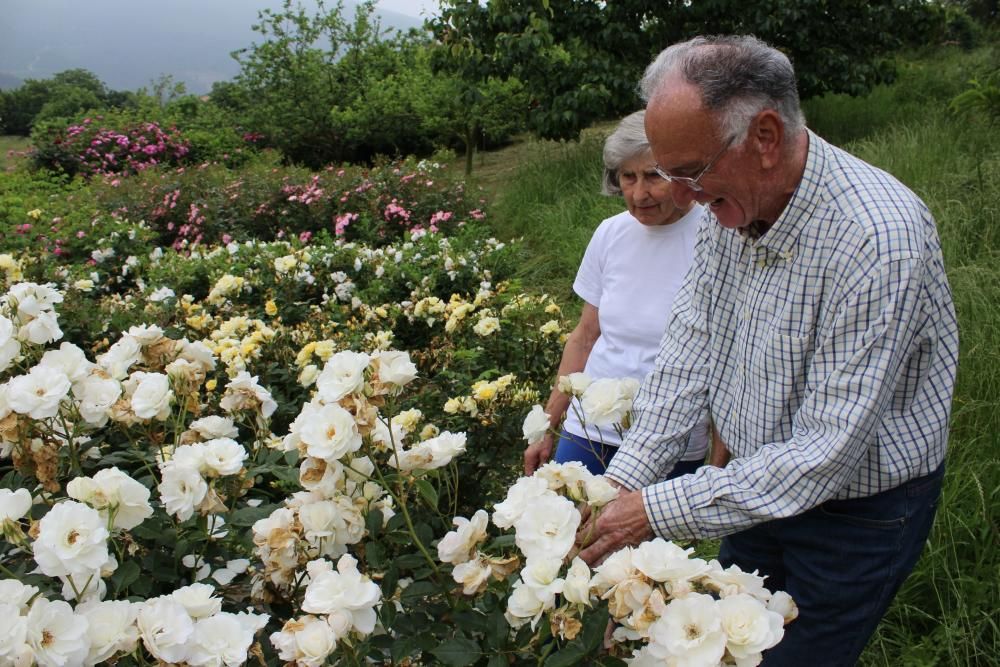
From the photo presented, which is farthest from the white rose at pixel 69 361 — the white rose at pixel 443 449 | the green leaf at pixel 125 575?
the white rose at pixel 443 449

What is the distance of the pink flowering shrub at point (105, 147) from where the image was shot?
1145cm

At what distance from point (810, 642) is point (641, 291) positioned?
35.1 inches

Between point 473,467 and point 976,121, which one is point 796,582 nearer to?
point 473,467

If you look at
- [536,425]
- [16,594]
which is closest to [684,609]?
[536,425]

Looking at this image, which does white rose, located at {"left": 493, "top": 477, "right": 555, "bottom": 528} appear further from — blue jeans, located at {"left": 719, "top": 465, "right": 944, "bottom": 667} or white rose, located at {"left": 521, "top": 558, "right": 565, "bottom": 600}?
blue jeans, located at {"left": 719, "top": 465, "right": 944, "bottom": 667}

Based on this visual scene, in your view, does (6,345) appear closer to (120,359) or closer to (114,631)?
(120,359)

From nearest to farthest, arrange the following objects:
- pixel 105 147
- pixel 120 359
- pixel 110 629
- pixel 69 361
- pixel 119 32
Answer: pixel 110 629 < pixel 69 361 < pixel 120 359 < pixel 105 147 < pixel 119 32

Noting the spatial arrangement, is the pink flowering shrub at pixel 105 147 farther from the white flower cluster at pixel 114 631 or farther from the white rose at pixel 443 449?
the white flower cluster at pixel 114 631

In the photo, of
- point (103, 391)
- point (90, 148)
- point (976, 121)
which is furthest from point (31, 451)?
point (90, 148)

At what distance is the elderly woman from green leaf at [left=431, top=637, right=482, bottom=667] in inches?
37.3

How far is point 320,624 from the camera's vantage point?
1.02 m

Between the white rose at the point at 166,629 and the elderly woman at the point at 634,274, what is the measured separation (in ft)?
3.77

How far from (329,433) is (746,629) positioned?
576mm

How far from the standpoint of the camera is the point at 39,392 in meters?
1.27
